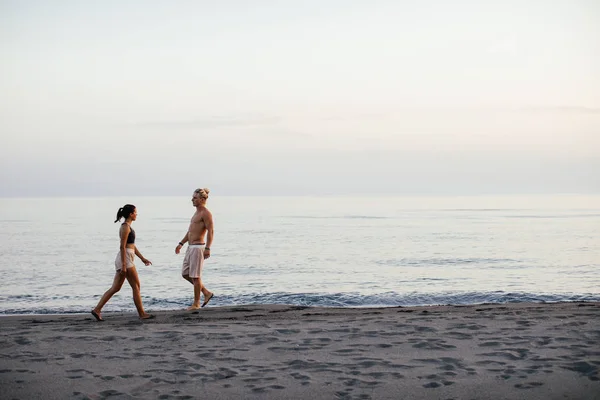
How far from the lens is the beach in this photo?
5.40m

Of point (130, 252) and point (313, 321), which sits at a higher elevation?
point (130, 252)

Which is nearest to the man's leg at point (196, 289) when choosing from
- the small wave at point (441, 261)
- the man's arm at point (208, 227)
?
the man's arm at point (208, 227)

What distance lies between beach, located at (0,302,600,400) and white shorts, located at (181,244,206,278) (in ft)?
5.74

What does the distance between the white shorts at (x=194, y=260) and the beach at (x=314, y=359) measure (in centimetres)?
175

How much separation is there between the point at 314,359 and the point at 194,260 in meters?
4.80

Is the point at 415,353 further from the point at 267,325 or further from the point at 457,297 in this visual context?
the point at 457,297

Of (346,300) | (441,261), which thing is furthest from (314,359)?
(441,261)

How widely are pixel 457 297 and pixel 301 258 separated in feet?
34.6

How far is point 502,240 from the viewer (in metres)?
Result: 32.3

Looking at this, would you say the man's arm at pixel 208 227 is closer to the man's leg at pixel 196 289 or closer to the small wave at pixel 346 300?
the man's leg at pixel 196 289

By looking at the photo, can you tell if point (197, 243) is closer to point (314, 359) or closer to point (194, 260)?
point (194, 260)

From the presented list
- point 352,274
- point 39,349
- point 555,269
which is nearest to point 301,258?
point 352,274

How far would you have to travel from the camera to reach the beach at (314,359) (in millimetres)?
5398

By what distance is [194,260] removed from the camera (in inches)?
422
